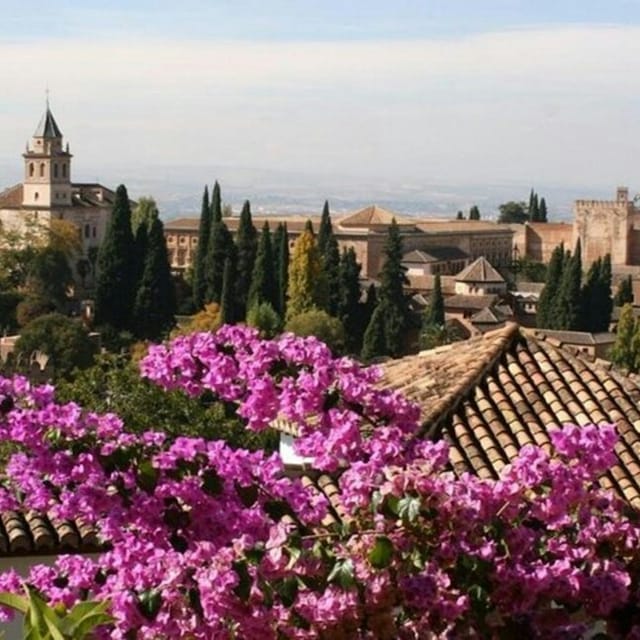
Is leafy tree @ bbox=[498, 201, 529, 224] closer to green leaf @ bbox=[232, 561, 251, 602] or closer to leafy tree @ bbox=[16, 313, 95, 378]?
leafy tree @ bbox=[16, 313, 95, 378]

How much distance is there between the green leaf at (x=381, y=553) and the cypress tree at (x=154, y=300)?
172ft

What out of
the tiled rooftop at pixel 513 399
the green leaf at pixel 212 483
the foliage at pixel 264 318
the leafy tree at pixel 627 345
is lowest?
the leafy tree at pixel 627 345

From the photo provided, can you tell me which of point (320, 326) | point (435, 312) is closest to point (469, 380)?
point (320, 326)

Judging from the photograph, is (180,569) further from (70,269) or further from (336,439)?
(70,269)

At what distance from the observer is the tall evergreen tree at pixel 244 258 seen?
60.0m

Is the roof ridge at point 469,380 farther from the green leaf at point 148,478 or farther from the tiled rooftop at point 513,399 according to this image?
the green leaf at point 148,478

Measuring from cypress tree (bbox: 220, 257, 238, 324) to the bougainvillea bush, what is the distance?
51946mm

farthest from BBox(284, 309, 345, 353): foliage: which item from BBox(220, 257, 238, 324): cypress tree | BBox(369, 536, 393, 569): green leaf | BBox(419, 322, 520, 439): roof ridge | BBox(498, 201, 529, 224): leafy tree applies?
BBox(498, 201, 529, 224): leafy tree

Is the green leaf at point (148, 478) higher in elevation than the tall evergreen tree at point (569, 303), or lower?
higher

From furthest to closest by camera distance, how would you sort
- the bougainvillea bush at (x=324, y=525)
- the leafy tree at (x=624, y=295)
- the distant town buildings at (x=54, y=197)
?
1. the distant town buildings at (x=54, y=197)
2. the leafy tree at (x=624, y=295)
3. the bougainvillea bush at (x=324, y=525)

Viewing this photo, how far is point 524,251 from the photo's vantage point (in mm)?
105812

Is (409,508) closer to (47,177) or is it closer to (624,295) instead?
(624,295)

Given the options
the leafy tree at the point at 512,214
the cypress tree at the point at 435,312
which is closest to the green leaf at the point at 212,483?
the cypress tree at the point at 435,312

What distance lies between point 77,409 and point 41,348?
45.5m
